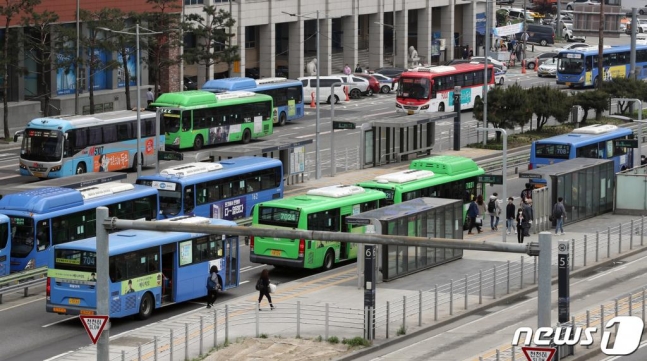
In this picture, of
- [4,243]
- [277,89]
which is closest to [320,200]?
[4,243]

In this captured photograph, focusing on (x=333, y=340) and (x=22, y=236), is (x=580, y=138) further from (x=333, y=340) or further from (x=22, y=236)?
(x=333, y=340)

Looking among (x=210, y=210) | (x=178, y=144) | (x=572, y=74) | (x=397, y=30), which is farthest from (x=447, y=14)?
(x=210, y=210)

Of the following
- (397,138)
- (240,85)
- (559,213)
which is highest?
(240,85)

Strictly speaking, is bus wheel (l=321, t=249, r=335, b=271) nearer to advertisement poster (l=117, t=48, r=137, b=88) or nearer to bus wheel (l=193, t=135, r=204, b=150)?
bus wheel (l=193, t=135, r=204, b=150)

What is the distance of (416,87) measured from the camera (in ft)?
288

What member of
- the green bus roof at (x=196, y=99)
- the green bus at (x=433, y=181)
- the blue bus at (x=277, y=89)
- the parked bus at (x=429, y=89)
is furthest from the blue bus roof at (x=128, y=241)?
the parked bus at (x=429, y=89)

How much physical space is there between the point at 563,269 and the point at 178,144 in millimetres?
42884

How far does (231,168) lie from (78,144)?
1163cm

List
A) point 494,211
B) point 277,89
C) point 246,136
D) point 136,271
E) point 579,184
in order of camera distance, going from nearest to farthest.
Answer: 1. point 136,271
2. point 494,211
3. point 579,184
4. point 246,136
5. point 277,89

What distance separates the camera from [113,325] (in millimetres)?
39719

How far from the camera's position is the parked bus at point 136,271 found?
3888cm

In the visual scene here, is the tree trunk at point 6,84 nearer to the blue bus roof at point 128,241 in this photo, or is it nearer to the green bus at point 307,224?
the green bus at point 307,224

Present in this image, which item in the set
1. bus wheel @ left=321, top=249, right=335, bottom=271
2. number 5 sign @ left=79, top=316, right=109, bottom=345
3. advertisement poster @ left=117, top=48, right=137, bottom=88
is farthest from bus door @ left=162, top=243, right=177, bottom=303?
advertisement poster @ left=117, top=48, right=137, bottom=88

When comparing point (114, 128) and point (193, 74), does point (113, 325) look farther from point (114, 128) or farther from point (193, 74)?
point (193, 74)
